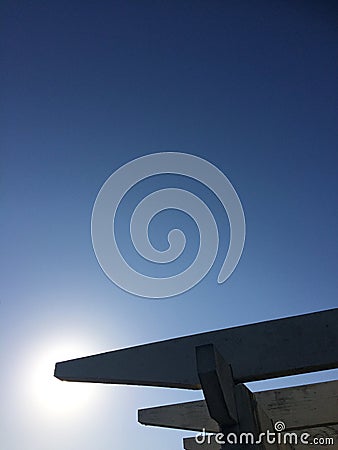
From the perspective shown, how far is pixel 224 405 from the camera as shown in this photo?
6.19 ft

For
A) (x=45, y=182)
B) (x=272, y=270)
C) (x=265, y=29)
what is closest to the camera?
(x=265, y=29)

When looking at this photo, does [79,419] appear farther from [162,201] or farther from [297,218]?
[297,218]

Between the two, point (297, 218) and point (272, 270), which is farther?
point (272, 270)

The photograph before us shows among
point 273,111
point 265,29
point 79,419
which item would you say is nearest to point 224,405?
point 273,111

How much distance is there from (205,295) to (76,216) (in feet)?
5.00

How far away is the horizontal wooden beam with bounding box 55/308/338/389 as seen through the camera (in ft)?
7.29
